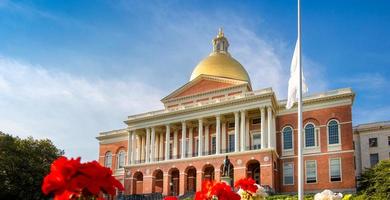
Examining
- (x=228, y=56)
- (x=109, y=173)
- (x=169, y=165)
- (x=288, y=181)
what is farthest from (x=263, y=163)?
(x=109, y=173)

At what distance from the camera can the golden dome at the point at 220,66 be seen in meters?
59.2

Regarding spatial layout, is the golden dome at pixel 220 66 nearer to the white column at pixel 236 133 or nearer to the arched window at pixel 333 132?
the white column at pixel 236 133

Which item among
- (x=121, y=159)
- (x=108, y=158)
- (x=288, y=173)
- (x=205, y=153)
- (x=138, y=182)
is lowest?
(x=138, y=182)

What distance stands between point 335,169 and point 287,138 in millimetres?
6477

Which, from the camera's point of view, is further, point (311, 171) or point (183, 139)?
point (183, 139)

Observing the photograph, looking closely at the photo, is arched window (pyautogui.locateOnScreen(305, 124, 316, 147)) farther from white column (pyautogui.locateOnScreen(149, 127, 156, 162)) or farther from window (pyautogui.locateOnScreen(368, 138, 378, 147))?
white column (pyautogui.locateOnScreen(149, 127, 156, 162))

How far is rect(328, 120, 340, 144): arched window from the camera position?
49938 millimetres

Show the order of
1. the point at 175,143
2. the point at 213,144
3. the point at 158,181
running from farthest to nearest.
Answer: the point at 158,181
the point at 175,143
the point at 213,144

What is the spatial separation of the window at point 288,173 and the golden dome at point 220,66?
1300 centimetres

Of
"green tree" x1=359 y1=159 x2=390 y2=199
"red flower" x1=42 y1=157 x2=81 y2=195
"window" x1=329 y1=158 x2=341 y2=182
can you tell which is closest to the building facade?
"window" x1=329 y1=158 x2=341 y2=182

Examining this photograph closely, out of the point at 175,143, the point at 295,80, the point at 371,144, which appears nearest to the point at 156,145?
the point at 175,143

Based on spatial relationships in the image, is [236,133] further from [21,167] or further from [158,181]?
[21,167]

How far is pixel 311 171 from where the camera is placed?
5094 centimetres

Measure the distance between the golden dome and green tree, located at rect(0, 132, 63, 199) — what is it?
22.3m
